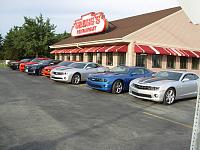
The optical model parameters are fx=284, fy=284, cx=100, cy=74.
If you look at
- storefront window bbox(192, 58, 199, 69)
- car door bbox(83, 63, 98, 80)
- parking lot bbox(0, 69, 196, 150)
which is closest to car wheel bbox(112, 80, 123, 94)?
parking lot bbox(0, 69, 196, 150)

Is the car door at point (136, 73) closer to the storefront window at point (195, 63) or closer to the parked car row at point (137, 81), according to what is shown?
the parked car row at point (137, 81)

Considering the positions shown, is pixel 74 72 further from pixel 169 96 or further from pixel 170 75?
pixel 169 96

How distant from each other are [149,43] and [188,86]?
1309cm

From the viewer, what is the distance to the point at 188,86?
37.8ft

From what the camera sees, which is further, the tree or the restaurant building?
the tree

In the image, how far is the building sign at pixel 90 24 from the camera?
91.1 feet

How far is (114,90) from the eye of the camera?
12922mm

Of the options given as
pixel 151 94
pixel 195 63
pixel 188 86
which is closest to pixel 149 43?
pixel 195 63

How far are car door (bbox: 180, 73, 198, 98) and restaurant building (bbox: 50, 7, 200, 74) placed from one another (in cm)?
1077

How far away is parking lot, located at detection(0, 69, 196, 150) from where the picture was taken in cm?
531

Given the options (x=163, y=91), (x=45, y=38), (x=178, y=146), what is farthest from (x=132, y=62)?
(x=45, y=38)

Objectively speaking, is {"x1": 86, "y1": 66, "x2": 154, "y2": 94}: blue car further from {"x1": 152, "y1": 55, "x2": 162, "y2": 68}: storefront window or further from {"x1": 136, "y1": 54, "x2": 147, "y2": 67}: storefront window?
{"x1": 152, "y1": 55, "x2": 162, "y2": 68}: storefront window

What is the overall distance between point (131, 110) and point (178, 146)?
3517mm

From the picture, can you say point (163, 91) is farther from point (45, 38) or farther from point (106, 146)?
point (45, 38)
